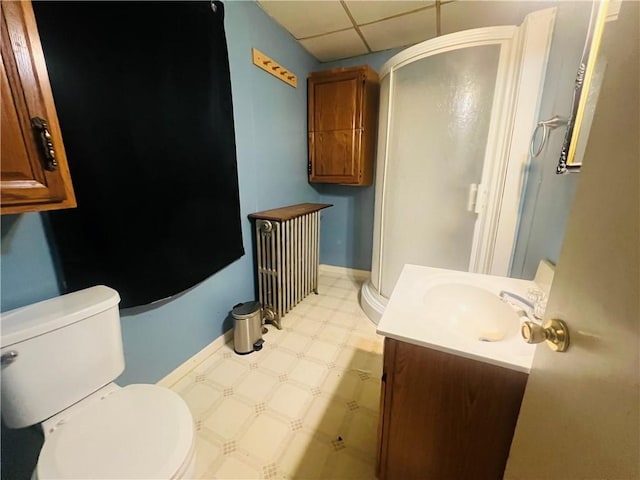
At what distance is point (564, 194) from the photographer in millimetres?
1059

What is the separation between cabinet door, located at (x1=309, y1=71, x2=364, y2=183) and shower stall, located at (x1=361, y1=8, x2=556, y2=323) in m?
0.37

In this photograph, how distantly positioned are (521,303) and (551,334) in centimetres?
55

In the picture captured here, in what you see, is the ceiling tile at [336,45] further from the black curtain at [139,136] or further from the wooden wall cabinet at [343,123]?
the black curtain at [139,136]

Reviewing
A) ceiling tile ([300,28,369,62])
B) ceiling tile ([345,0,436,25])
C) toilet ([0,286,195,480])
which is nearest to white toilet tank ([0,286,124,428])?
toilet ([0,286,195,480])

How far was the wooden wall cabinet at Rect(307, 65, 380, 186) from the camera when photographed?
2.29 m

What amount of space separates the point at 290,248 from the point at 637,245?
1801 mm

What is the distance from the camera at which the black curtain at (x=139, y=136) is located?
887 mm

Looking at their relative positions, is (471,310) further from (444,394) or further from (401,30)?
(401,30)

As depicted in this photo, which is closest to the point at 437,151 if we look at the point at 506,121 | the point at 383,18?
the point at 506,121

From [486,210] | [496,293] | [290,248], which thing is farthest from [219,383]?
[486,210]

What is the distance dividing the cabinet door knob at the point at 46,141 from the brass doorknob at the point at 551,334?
4.00 feet

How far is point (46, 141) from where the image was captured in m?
0.65

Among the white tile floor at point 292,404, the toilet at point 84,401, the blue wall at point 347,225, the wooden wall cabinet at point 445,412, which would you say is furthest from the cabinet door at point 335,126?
the toilet at point 84,401

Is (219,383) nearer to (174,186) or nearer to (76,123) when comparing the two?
(174,186)
